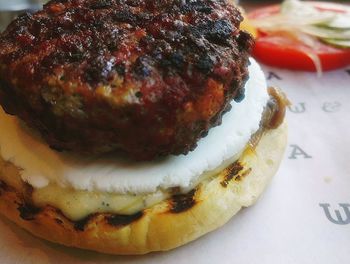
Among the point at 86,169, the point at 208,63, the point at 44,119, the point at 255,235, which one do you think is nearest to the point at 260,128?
the point at 255,235

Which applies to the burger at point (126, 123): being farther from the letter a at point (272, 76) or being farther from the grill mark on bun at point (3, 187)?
the letter a at point (272, 76)

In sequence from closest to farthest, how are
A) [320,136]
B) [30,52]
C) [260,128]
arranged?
[30,52] → [260,128] → [320,136]

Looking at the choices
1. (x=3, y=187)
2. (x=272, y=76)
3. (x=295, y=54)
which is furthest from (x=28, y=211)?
(x=295, y=54)

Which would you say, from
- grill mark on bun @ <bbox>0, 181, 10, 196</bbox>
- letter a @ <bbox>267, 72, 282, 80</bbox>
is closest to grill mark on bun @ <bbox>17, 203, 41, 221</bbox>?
grill mark on bun @ <bbox>0, 181, 10, 196</bbox>

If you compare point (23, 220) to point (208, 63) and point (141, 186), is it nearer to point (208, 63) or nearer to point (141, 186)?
point (141, 186)

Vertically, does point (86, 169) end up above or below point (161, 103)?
below

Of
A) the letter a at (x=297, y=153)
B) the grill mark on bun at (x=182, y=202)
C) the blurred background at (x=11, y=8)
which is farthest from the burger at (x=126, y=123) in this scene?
the blurred background at (x=11, y=8)

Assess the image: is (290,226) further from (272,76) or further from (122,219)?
(272,76)
